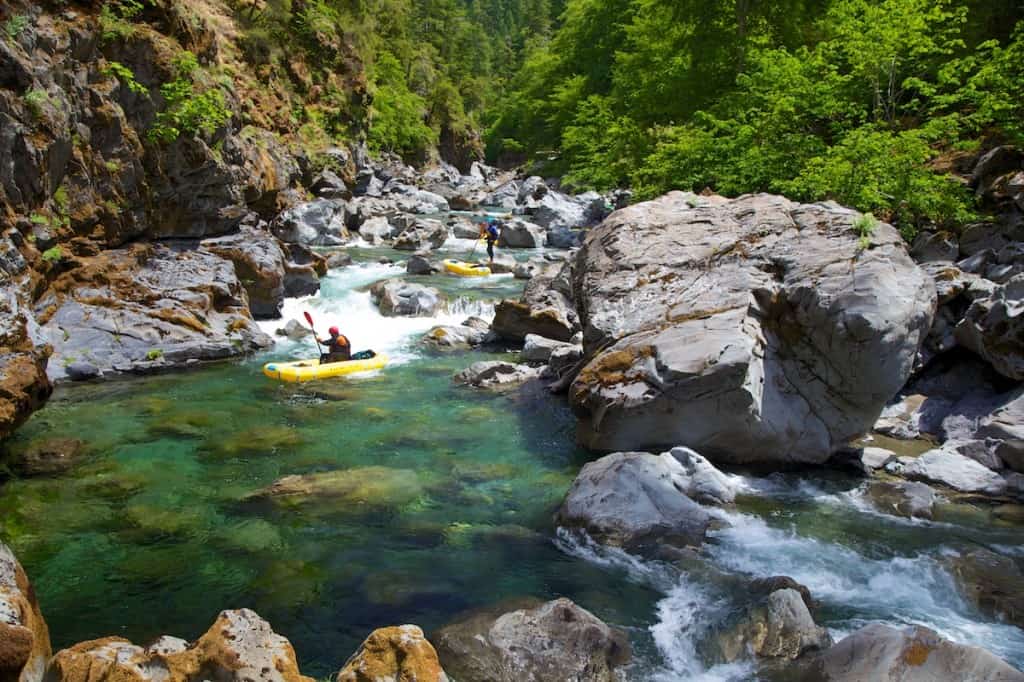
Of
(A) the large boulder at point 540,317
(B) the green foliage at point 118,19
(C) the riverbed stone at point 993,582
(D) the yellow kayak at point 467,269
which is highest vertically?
(B) the green foliage at point 118,19

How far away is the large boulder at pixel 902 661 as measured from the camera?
3.96m

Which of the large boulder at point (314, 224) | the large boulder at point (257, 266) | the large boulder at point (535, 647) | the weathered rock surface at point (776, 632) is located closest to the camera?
the large boulder at point (535, 647)

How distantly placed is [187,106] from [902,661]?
1361 cm

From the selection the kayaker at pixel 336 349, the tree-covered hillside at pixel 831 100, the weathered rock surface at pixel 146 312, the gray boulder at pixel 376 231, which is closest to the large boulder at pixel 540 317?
the kayaker at pixel 336 349

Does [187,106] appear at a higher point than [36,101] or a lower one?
higher

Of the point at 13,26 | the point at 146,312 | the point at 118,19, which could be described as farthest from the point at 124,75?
the point at 146,312

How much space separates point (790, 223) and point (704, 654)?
5888 mm

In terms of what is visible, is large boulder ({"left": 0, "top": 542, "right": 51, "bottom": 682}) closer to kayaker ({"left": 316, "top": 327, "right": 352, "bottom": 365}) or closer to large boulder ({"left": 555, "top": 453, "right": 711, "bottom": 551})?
large boulder ({"left": 555, "top": 453, "right": 711, "bottom": 551})

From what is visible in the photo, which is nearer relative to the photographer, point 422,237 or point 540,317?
point 540,317

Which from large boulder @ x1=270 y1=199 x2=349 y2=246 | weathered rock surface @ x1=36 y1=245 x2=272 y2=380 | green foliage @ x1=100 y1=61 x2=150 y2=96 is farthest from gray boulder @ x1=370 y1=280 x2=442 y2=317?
green foliage @ x1=100 y1=61 x2=150 y2=96

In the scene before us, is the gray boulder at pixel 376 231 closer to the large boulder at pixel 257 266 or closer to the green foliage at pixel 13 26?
the large boulder at pixel 257 266

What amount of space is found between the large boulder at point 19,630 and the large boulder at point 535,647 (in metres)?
2.28

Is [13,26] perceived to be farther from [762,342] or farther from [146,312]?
[762,342]

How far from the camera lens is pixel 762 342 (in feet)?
26.9
